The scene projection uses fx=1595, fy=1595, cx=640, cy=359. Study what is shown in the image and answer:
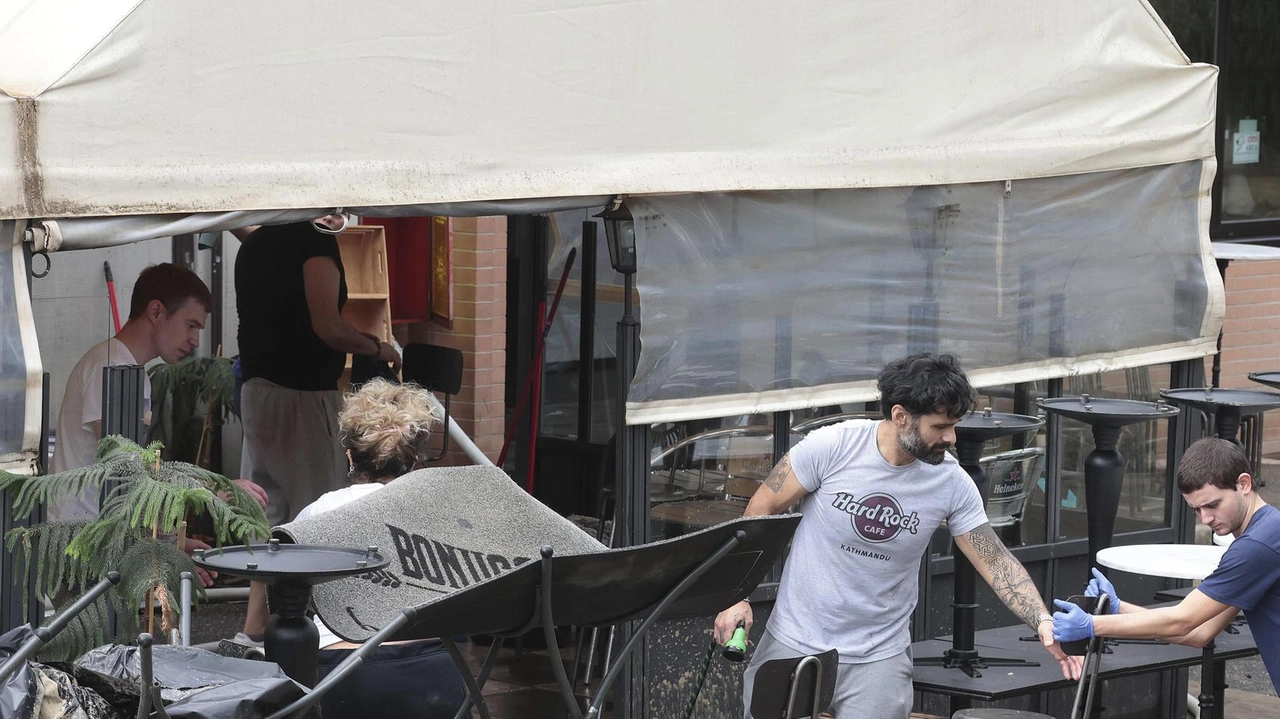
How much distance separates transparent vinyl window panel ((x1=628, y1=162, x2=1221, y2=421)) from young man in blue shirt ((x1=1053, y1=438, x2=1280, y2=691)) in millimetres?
1307

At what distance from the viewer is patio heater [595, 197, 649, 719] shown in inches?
205

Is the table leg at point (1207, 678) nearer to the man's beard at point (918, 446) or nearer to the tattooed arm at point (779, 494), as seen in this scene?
the man's beard at point (918, 446)

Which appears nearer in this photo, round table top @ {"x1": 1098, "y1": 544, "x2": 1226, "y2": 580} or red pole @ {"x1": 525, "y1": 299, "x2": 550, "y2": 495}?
round table top @ {"x1": 1098, "y1": 544, "x2": 1226, "y2": 580}

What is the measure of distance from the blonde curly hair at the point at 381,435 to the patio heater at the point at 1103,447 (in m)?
2.43

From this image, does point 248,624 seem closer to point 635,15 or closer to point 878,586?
point 878,586

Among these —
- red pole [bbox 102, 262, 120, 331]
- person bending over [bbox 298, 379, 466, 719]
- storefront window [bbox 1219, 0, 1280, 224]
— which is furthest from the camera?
storefront window [bbox 1219, 0, 1280, 224]

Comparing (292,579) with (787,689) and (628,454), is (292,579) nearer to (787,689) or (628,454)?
(787,689)

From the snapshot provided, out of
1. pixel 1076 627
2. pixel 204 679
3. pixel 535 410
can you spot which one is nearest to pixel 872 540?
pixel 1076 627

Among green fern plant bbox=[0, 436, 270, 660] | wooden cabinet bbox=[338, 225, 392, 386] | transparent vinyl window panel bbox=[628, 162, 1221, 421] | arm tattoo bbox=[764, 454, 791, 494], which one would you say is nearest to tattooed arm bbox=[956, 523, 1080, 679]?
arm tattoo bbox=[764, 454, 791, 494]

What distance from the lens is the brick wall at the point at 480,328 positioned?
8.65 metres

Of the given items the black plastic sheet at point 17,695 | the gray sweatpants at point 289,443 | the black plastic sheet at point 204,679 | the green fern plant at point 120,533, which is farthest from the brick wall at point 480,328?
the black plastic sheet at point 17,695

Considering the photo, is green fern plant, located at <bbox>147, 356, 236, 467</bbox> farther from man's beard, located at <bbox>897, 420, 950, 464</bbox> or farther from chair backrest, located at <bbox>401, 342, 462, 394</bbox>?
man's beard, located at <bbox>897, 420, 950, 464</bbox>

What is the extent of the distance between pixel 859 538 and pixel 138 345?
2.52 meters

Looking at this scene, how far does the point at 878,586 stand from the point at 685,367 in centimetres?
103
